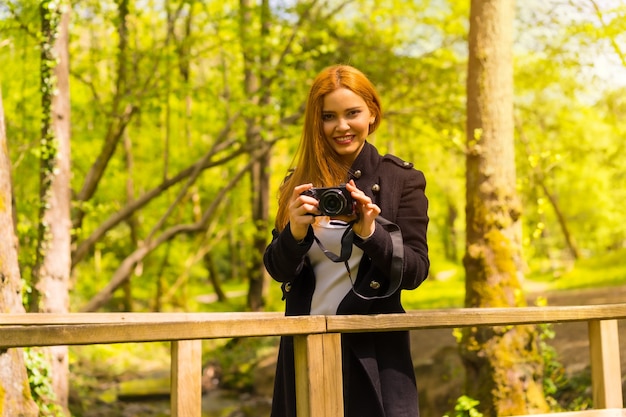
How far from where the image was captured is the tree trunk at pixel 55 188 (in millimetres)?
7938

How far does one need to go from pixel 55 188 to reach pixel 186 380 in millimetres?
5602

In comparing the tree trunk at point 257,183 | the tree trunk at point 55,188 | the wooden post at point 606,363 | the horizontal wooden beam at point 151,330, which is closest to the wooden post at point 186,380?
the horizontal wooden beam at point 151,330

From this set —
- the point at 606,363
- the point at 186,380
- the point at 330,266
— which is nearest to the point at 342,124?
the point at 330,266

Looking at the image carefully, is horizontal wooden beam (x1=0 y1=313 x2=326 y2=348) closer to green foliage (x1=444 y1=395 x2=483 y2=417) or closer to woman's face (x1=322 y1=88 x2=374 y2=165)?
woman's face (x1=322 y1=88 x2=374 y2=165)

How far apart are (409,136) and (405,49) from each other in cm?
461

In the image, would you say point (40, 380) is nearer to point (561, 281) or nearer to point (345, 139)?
point (345, 139)

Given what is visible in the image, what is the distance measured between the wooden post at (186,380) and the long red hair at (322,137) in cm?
62

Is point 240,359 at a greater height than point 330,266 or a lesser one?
lesser

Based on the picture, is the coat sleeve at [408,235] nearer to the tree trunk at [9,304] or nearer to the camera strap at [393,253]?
the camera strap at [393,253]

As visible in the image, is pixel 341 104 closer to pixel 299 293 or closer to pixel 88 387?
pixel 299 293

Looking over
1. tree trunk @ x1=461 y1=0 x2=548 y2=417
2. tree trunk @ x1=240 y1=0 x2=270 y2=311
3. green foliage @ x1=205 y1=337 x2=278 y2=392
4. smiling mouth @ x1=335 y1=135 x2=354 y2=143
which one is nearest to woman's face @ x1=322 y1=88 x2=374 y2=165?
smiling mouth @ x1=335 y1=135 x2=354 y2=143

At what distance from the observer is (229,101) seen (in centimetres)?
1085

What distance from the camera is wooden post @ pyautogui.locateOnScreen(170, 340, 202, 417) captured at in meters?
2.93

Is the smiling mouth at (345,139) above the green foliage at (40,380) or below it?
above
